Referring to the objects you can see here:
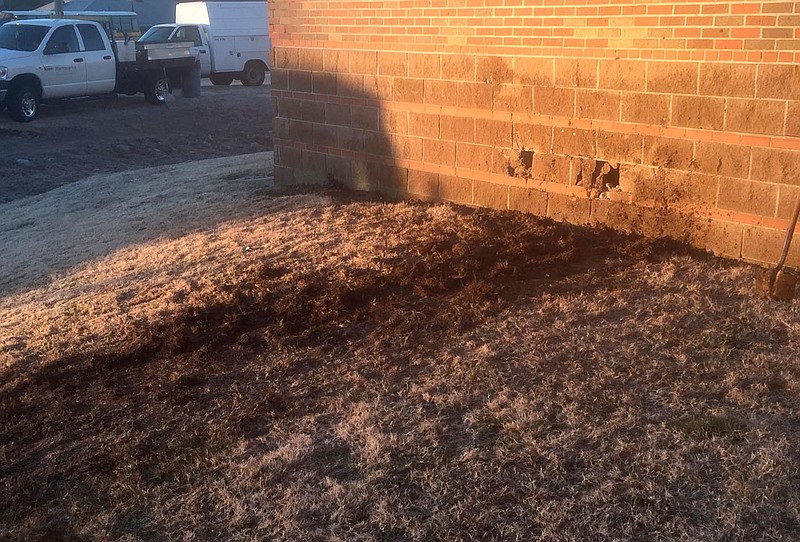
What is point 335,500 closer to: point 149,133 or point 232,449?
point 232,449

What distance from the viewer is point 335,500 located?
4.01 metres

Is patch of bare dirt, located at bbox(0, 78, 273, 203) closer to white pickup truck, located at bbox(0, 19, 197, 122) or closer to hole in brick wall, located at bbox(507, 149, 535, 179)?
white pickup truck, located at bbox(0, 19, 197, 122)

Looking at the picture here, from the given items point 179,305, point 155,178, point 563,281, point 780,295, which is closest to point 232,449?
point 179,305

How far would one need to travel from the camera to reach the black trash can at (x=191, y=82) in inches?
1017

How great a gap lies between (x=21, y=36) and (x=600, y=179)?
17.6 meters

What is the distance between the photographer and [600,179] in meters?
7.85

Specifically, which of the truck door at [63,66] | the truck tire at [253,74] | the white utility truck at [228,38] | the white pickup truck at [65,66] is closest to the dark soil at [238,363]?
the white pickup truck at [65,66]

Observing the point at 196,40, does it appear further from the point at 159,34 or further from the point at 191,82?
the point at 191,82

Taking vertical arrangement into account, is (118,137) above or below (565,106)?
below

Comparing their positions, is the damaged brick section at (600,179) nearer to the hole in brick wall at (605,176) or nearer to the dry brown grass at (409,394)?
the hole in brick wall at (605,176)

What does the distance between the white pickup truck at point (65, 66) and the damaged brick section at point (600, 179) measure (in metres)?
16.0

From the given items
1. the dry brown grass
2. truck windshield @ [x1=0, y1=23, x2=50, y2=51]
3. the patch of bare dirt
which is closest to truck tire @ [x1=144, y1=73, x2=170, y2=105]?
the patch of bare dirt

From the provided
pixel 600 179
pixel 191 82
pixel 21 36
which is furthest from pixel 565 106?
pixel 191 82

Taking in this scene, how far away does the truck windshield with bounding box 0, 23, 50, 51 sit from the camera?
2075 cm
